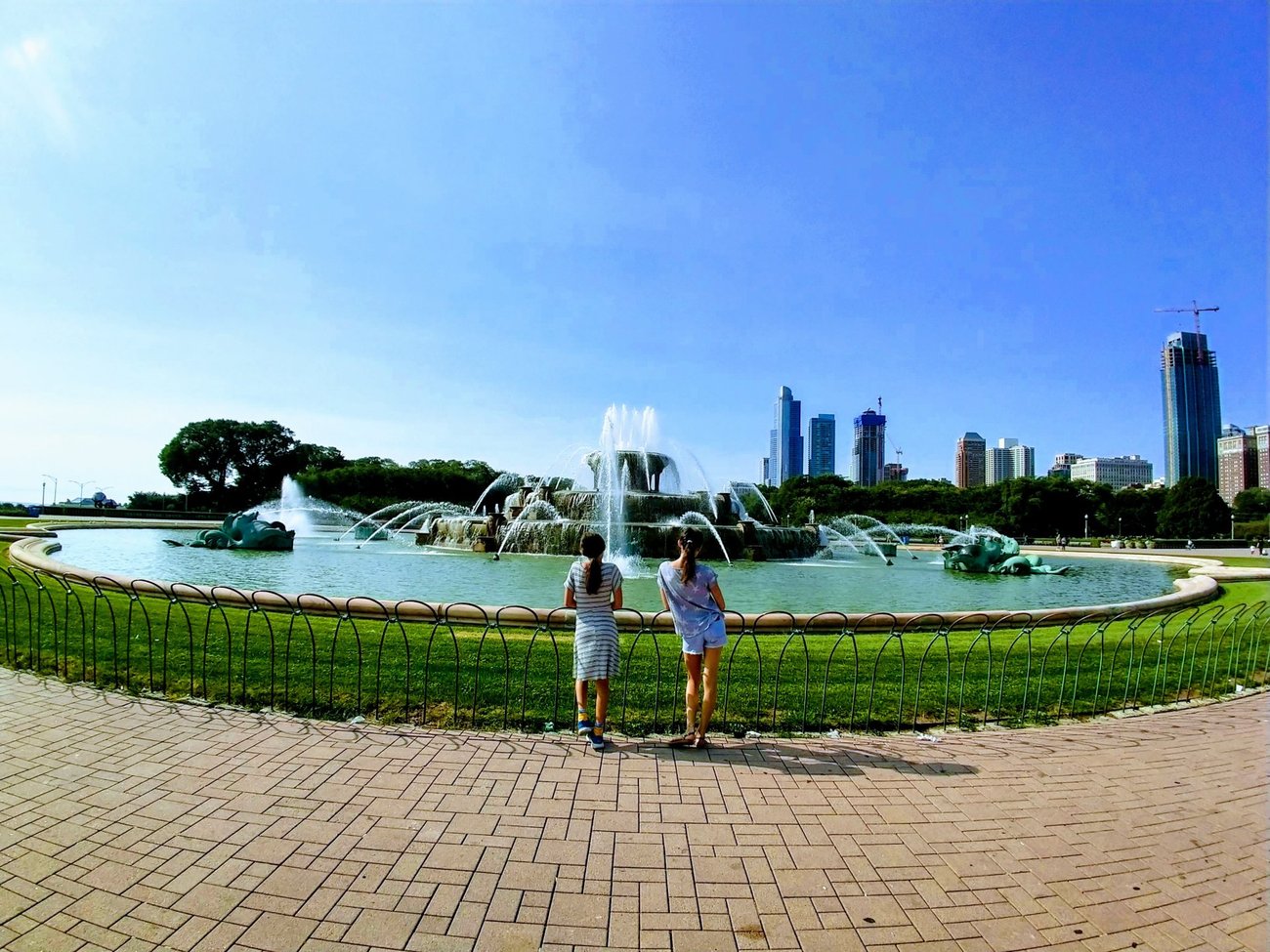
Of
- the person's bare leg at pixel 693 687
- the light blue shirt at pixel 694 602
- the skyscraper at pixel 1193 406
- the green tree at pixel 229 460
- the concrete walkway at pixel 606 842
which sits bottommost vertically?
the concrete walkway at pixel 606 842

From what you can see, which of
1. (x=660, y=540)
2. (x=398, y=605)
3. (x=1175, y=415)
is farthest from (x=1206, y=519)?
(x=1175, y=415)

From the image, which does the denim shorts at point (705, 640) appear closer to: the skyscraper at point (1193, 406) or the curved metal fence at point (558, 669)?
the curved metal fence at point (558, 669)

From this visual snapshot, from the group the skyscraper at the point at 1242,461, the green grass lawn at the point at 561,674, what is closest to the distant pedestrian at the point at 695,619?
the green grass lawn at the point at 561,674

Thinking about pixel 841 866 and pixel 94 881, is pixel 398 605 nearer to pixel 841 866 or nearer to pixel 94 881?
pixel 94 881

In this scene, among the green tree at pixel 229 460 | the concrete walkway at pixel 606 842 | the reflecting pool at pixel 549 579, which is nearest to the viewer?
the concrete walkway at pixel 606 842

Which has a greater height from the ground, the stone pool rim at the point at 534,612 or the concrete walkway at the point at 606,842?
the stone pool rim at the point at 534,612

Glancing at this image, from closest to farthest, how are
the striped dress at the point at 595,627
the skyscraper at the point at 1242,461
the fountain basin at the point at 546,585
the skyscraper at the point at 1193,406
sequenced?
the striped dress at the point at 595,627, the fountain basin at the point at 546,585, the skyscraper at the point at 1242,461, the skyscraper at the point at 1193,406

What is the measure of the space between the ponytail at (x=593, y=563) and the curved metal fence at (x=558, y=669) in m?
0.74

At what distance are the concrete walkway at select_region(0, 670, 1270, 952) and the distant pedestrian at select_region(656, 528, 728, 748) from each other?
30 cm

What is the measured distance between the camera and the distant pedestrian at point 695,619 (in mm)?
5906

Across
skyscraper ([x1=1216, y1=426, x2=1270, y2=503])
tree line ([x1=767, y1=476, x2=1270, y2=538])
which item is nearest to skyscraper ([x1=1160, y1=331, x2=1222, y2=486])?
skyscraper ([x1=1216, y1=426, x2=1270, y2=503])

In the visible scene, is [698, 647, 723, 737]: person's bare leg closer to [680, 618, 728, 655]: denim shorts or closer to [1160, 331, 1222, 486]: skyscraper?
[680, 618, 728, 655]: denim shorts

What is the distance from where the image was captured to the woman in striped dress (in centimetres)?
594

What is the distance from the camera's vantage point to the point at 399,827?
437cm
